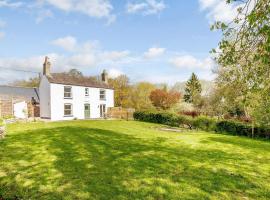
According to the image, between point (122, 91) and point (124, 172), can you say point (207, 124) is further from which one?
point (122, 91)

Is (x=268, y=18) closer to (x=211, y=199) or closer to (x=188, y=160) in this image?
(x=211, y=199)

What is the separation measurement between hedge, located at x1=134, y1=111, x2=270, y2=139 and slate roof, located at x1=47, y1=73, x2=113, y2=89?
12445 mm

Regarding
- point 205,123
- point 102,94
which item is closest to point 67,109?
point 102,94

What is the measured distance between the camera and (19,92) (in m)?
43.6

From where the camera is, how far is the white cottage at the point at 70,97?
38062mm

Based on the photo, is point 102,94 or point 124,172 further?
point 102,94

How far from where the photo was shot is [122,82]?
194 ft

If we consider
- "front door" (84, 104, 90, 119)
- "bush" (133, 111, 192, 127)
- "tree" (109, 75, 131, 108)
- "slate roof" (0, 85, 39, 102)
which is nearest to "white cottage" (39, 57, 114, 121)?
"front door" (84, 104, 90, 119)

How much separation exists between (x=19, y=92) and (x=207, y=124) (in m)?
33.9

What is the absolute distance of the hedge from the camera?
2494 cm

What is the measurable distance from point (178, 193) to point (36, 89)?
4426cm

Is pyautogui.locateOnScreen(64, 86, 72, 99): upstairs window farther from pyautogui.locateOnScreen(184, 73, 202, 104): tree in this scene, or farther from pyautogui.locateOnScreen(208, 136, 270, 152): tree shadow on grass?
pyautogui.locateOnScreen(184, 73, 202, 104): tree

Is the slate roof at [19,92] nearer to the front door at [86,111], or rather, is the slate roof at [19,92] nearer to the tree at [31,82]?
the front door at [86,111]

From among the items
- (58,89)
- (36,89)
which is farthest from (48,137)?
(36,89)
